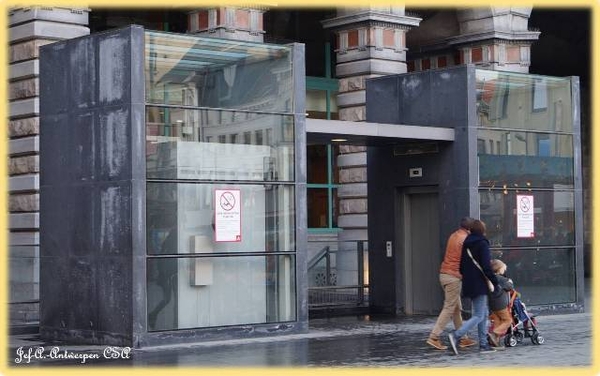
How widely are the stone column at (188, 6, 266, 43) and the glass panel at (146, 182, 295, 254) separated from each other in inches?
306

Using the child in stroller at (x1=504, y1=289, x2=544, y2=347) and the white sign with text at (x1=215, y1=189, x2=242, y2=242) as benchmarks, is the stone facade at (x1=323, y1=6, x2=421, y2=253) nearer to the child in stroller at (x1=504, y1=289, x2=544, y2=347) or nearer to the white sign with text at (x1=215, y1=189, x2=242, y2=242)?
the white sign with text at (x1=215, y1=189, x2=242, y2=242)

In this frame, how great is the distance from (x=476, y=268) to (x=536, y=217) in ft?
20.8

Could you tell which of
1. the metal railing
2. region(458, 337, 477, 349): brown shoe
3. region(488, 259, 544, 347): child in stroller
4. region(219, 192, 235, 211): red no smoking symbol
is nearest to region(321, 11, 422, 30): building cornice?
the metal railing

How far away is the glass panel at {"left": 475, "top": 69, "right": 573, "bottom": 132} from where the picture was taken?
22125 mm

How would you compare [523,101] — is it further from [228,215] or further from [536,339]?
[228,215]

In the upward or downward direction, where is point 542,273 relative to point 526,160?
downward

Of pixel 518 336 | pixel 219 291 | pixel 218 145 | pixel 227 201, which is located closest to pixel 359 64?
pixel 218 145

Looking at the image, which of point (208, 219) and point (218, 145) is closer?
point (208, 219)

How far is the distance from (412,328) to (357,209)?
9.97m

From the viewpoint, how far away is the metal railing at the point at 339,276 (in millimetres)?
25484

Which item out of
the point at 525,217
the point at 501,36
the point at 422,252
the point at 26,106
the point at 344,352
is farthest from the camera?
the point at 501,36

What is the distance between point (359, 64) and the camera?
2950 cm

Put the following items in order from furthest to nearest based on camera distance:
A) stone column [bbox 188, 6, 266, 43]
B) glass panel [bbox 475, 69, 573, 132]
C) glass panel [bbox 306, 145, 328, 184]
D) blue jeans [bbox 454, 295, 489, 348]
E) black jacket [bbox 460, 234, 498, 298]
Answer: glass panel [bbox 306, 145, 328, 184]
stone column [bbox 188, 6, 266, 43]
glass panel [bbox 475, 69, 573, 132]
black jacket [bbox 460, 234, 498, 298]
blue jeans [bbox 454, 295, 489, 348]

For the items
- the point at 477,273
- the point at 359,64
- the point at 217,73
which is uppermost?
the point at 359,64
